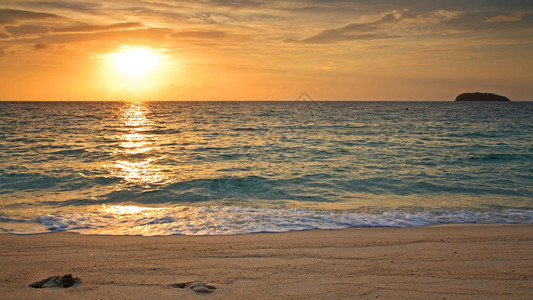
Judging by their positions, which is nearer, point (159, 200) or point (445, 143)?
point (159, 200)

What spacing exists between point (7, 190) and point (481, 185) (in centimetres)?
1633

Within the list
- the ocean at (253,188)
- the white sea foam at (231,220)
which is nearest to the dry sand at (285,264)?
the white sea foam at (231,220)

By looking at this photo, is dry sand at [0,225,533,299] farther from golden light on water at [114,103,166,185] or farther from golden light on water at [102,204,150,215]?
golden light on water at [114,103,166,185]

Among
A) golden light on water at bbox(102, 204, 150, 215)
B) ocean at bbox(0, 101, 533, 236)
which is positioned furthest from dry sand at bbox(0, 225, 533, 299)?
golden light on water at bbox(102, 204, 150, 215)

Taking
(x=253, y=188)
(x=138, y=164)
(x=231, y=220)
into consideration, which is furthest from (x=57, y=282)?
(x=138, y=164)

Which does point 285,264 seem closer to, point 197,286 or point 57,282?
point 197,286

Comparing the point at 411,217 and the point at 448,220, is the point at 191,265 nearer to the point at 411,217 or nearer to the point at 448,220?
the point at 411,217

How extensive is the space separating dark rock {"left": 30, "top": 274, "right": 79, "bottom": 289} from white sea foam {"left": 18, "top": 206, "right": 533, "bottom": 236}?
2.25 m

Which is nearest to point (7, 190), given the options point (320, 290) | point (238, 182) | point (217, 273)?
point (238, 182)

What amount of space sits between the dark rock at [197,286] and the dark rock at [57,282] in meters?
1.33

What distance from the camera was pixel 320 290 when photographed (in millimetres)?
4273

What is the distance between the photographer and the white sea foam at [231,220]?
281 inches

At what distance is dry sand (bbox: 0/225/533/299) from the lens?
4250 millimetres

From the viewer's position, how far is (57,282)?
4.40m
